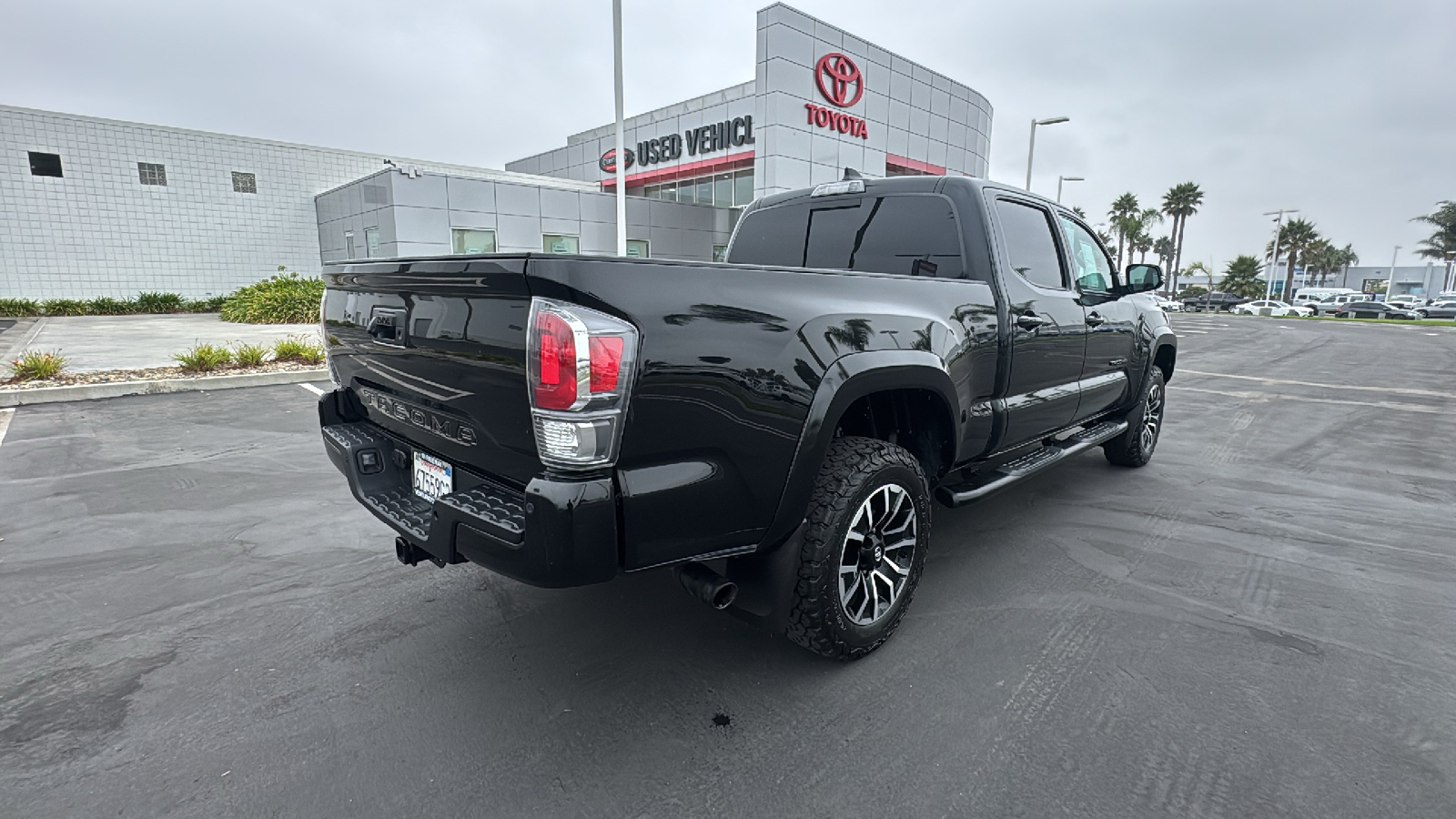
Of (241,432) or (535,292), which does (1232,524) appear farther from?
(241,432)

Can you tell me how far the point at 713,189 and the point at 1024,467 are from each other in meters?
22.2

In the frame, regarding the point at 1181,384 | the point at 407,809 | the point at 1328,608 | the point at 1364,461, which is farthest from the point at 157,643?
the point at 1181,384

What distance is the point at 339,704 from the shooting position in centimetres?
256

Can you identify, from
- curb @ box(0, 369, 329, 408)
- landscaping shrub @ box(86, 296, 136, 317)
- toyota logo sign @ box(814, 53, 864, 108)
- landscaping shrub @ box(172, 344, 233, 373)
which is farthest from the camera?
landscaping shrub @ box(86, 296, 136, 317)

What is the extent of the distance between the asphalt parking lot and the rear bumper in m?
0.65

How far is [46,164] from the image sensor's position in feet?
69.1

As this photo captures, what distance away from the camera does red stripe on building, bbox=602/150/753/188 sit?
22.7 metres

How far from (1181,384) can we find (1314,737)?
1057 cm

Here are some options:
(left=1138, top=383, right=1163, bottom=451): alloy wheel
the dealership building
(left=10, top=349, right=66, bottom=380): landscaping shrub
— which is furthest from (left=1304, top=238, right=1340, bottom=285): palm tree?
(left=10, top=349, right=66, bottom=380): landscaping shrub

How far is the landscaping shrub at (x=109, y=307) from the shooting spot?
21625 mm

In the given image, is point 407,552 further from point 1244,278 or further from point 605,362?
point 1244,278

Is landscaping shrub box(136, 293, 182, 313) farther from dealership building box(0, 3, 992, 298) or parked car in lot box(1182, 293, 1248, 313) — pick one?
parked car in lot box(1182, 293, 1248, 313)

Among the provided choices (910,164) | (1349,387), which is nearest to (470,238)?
(910,164)

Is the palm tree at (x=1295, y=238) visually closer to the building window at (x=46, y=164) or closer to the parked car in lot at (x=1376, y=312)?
the parked car in lot at (x=1376, y=312)
